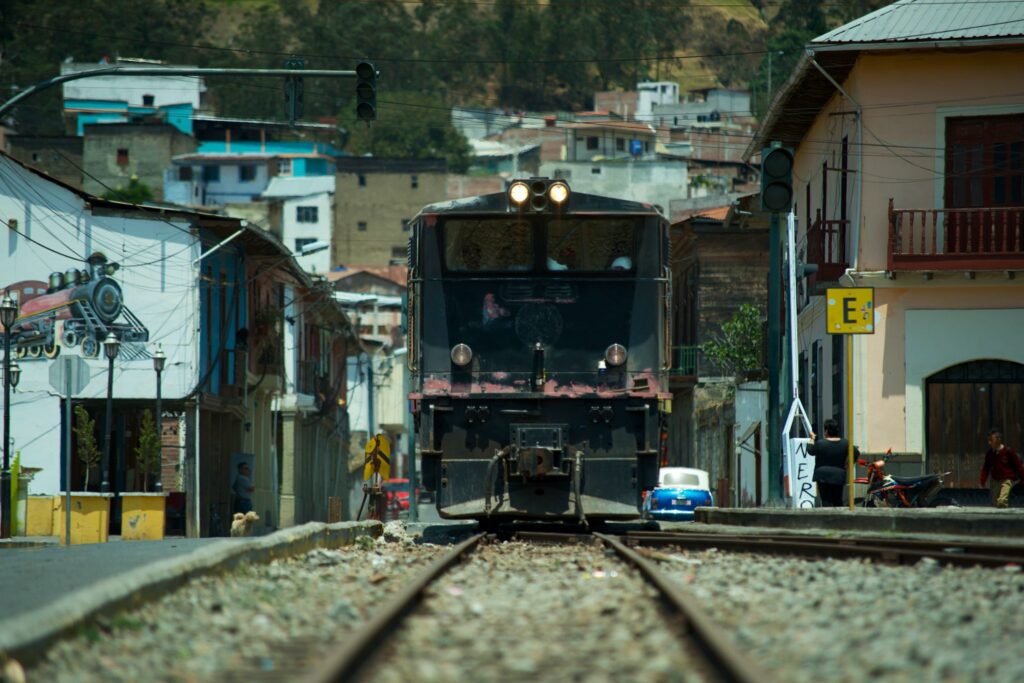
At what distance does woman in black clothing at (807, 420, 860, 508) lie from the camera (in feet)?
69.9

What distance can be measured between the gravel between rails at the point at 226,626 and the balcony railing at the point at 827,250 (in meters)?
16.4

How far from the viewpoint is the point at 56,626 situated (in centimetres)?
788

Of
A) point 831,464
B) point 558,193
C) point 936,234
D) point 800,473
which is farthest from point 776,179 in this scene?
point 936,234

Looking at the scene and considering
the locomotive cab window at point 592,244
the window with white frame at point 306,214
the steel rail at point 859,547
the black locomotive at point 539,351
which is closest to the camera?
the steel rail at point 859,547

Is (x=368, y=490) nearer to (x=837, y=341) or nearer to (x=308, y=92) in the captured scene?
(x=837, y=341)

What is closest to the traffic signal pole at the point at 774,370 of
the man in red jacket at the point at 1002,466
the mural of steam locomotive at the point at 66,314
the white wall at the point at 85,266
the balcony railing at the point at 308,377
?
the man in red jacket at the point at 1002,466

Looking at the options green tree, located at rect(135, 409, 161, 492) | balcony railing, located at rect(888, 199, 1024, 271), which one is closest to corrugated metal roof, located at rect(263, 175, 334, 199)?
green tree, located at rect(135, 409, 161, 492)

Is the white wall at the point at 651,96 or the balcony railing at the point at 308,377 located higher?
the white wall at the point at 651,96

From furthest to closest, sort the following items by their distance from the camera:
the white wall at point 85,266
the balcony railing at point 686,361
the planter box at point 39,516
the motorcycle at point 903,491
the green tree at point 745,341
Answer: the balcony railing at point 686,361 < the green tree at point 745,341 < the white wall at point 85,266 < the planter box at point 39,516 < the motorcycle at point 903,491

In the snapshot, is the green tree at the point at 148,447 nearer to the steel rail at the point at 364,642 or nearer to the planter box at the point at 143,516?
the planter box at the point at 143,516

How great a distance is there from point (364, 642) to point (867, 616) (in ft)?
9.84

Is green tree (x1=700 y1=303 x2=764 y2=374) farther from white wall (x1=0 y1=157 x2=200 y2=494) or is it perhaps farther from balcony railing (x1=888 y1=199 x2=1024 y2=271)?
balcony railing (x1=888 y1=199 x2=1024 y2=271)

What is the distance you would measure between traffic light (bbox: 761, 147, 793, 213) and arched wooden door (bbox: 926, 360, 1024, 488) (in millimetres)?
9919

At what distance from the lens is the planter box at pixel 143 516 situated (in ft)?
88.4
